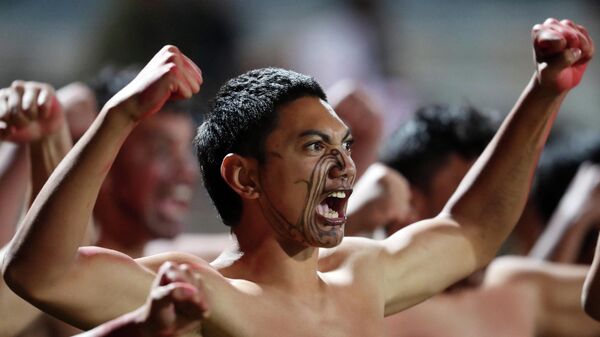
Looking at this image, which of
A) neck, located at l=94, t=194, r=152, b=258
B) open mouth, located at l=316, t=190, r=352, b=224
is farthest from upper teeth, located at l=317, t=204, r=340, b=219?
neck, located at l=94, t=194, r=152, b=258

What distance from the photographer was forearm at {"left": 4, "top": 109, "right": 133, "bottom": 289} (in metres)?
2.01

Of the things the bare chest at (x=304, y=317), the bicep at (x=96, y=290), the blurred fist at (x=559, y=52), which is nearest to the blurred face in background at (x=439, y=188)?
Answer: the blurred fist at (x=559, y=52)

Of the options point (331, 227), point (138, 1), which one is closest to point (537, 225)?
point (331, 227)

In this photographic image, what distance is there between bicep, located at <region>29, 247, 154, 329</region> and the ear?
29cm

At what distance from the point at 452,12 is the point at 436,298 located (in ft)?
17.9

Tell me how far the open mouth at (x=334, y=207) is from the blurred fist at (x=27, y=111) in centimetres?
75

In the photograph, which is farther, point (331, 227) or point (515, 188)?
point (515, 188)

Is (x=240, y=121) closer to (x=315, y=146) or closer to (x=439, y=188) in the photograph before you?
(x=315, y=146)

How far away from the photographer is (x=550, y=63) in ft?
8.38

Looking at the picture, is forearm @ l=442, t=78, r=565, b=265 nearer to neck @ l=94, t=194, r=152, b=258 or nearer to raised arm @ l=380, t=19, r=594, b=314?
raised arm @ l=380, t=19, r=594, b=314

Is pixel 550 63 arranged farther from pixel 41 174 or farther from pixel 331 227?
pixel 41 174

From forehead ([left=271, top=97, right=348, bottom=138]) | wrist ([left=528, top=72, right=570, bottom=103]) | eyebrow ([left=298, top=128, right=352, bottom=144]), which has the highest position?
forehead ([left=271, top=97, right=348, bottom=138])

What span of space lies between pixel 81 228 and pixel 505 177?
1014 mm

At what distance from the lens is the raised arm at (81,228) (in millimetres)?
2018
